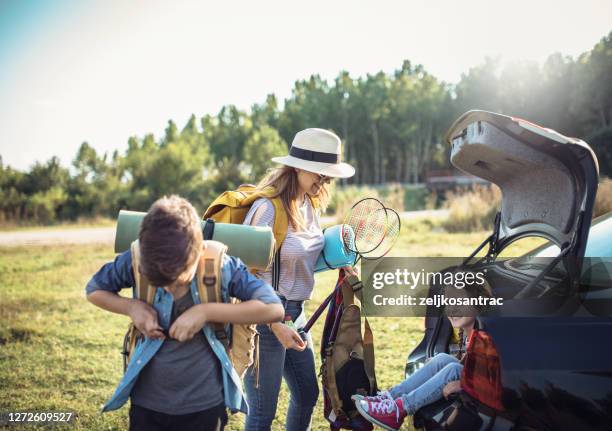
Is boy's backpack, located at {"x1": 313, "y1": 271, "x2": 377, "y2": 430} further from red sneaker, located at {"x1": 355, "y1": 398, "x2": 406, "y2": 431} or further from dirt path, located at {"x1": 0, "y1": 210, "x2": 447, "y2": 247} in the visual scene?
dirt path, located at {"x1": 0, "y1": 210, "x2": 447, "y2": 247}

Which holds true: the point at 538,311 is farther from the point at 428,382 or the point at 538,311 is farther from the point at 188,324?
the point at 188,324

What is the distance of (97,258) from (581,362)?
10.5 meters

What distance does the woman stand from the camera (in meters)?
2.78

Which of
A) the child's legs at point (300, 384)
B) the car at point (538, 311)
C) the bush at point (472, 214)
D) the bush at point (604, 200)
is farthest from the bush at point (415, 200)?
the child's legs at point (300, 384)

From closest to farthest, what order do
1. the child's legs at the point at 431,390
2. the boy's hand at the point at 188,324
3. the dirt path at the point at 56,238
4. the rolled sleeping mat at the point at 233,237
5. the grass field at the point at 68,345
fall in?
1. the boy's hand at the point at 188,324
2. the rolled sleeping mat at the point at 233,237
3. the child's legs at the point at 431,390
4. the grass field at the point at 68,345
5. the dirt path at the point at 56,238

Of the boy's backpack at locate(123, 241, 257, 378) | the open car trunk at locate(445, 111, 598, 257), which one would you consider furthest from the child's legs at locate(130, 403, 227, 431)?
the open car trunk at locate(445, 111, 598, 257)

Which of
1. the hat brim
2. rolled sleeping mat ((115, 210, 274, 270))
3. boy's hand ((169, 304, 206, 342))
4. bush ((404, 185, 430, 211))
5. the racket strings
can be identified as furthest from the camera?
bush ((404, 185, 430, 211))

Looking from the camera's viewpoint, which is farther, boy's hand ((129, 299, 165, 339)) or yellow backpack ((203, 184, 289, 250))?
yellow backpack ((203, 184, 289, 250))

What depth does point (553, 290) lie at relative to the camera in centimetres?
249

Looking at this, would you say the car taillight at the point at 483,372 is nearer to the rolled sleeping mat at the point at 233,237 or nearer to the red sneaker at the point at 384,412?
the red sneaker at the point at 384,412

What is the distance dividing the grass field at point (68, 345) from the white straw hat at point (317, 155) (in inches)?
78.9

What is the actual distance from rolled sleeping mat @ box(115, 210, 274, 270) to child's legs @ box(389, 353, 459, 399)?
987mm

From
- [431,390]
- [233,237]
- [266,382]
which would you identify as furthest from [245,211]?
[431,390]

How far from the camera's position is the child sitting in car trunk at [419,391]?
2686mm
